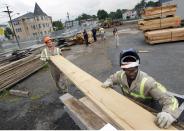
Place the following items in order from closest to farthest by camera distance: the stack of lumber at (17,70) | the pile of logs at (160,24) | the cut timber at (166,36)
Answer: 1. the stack of lumber at (17,70)
2. the cut timber at (166,36)
3. the pile of logs at (160,24)

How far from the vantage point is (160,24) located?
15914mm

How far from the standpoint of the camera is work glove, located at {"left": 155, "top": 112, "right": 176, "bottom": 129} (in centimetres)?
204

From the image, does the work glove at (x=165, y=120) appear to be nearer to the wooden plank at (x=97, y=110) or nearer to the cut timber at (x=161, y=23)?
the wooden plank at (x=97, y=110)

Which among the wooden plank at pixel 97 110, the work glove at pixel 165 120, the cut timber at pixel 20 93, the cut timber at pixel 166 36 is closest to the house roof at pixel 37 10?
the cut timber at pixel 166 36

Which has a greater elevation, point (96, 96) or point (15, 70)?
point (96, 96)

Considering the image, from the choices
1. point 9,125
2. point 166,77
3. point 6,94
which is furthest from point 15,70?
point 166,77

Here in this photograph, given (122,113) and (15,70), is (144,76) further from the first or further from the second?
(15,70)

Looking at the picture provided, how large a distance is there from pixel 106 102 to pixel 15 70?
26.5ft

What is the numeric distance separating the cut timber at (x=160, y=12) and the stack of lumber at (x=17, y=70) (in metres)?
10.5

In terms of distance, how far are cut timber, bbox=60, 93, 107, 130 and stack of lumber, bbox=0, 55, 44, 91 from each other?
5.67m

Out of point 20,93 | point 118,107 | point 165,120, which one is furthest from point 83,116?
point 20,93

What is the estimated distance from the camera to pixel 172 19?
15.6 metres

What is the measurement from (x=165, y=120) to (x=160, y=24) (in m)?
15.3

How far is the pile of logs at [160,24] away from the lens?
13955 millimetres
